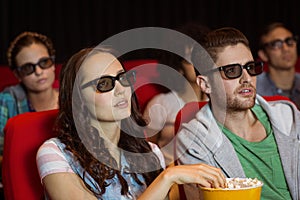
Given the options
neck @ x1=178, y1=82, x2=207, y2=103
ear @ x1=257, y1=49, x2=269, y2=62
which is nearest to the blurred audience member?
neck @ x1=178, y1=82, x2=207, y2=103

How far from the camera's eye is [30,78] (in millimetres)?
3818

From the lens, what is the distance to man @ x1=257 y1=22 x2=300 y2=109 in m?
4.42

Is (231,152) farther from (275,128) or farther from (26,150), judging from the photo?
(26,150)

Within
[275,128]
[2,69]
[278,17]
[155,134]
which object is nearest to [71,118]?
[275,128]

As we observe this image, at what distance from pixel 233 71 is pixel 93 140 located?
0.55 meters

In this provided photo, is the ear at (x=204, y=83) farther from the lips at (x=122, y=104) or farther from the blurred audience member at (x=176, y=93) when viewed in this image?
the blurred audience member at (x=176, y=93)

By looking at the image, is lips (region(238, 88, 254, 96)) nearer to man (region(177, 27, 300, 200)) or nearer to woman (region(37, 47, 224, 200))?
man (region(177, 27, 300, 200))

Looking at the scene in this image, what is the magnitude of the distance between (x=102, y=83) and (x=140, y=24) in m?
2.85

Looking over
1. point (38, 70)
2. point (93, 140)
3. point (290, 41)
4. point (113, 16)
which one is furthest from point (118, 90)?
point (113, 16)

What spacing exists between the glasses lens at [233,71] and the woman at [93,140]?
364mm

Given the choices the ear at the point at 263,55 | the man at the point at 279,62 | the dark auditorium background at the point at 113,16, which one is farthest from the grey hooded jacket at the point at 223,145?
the dark auditorium background at the point at 113,16

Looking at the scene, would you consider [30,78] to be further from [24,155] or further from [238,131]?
[238,131]

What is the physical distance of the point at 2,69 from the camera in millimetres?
4332

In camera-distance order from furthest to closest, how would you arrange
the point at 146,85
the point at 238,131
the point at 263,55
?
the point at 263,55, the point at 146,85, the point at 238,131
